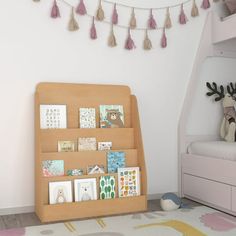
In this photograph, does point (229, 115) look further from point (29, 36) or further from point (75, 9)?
point (29, 36)

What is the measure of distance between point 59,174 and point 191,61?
139 centimetres

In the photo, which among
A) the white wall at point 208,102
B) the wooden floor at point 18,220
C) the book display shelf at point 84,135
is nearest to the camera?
the wooden floor at point 18,220

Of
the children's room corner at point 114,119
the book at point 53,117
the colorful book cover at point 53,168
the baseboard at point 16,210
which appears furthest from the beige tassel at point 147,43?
the baseboard at point 16,210

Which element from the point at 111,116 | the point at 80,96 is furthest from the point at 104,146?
the point at 80,96

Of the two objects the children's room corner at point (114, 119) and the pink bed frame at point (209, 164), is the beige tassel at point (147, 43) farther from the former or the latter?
the pink bed frame at point (209, 164)

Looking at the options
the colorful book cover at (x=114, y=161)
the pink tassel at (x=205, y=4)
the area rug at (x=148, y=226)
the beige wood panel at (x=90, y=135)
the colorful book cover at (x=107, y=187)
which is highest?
the pink tassel at (x=205, y=4)

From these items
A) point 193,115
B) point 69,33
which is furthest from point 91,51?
point 193,115

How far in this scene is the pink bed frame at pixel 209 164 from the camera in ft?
7.39

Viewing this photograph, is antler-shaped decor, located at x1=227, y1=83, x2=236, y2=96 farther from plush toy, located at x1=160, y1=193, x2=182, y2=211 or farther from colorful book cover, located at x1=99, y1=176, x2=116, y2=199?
colorful book cover, located at x1=99, y1=176, x2=116, y2=199

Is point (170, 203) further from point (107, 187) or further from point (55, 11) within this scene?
point (55, 11)

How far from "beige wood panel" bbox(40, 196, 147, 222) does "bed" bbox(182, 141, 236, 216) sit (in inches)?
18.5

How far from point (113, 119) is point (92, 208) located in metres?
0.64

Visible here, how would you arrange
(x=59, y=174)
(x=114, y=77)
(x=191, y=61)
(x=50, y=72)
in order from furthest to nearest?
(x=191, y=61) < (x=114, y=77) < (x=50, y=72) < (x=59, y=174)

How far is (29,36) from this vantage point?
89.6 inches
